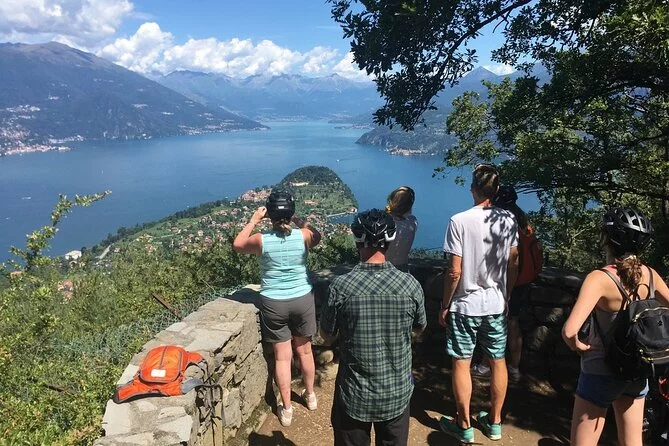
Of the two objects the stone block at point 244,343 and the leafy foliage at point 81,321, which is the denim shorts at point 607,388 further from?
the leafy foliage at point 81,321

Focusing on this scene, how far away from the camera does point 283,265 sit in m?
3.12

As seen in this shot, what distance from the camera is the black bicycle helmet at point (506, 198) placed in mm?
3254

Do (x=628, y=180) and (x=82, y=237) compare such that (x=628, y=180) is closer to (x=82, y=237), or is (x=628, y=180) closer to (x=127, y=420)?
(x=127, y=420)

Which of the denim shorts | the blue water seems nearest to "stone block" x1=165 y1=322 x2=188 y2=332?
the denim shorts

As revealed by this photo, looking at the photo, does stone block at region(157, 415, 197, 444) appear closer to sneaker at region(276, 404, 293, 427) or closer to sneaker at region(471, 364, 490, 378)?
sneaker at region(276, 404, 293, 427)

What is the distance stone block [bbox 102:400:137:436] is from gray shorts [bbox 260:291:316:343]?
3.58 feet

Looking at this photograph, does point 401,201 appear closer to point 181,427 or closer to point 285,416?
point 285,416

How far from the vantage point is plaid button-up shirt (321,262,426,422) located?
86.2 inches

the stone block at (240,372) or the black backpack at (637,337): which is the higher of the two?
the black backpack at (637,337)

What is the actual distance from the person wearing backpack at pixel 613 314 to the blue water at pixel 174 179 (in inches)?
1364

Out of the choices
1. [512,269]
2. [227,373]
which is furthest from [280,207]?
[512,269]

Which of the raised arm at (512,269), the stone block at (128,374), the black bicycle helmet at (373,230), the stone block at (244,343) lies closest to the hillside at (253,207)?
the stone block at (244,343)

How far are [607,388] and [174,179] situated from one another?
11520 centimetres

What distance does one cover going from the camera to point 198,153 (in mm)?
155125
